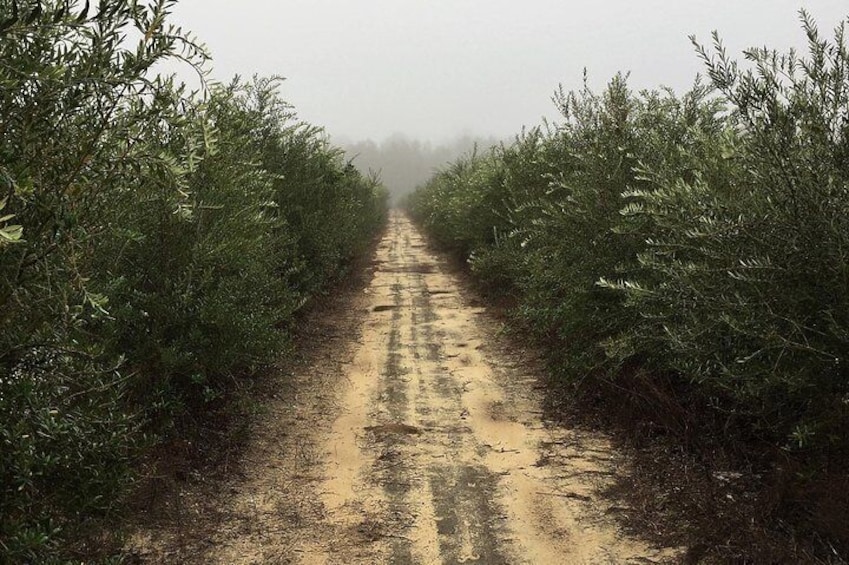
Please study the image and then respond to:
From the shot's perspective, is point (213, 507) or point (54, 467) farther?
point (213, 507)

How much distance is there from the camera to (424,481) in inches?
207

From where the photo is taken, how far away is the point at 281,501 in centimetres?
497

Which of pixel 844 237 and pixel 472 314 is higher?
pixel 844 237

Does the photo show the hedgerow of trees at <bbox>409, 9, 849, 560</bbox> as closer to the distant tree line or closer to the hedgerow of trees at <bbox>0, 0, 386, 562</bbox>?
the hedgerow of trees at <bbox>0, 0, 386, 562</bbox>


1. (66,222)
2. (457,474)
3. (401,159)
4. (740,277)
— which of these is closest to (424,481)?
(457,474)

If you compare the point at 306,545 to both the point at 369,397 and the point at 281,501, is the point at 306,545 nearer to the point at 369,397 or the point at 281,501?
the point at 281,501

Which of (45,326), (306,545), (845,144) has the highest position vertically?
(845,144)

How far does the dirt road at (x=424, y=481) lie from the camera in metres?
4.26

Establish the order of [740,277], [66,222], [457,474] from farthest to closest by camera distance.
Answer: [457,474]
[740,277]
[66,222]

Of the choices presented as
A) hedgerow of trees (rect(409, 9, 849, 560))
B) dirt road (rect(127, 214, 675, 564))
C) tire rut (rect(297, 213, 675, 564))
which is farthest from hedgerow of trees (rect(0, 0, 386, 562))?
hedgerow of trees (rect(409, 9, 849, 560))

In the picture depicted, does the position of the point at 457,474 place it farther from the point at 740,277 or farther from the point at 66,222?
the point at 66,222

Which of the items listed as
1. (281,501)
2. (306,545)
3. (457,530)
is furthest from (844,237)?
(281,501)

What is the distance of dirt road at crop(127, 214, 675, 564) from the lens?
426cm

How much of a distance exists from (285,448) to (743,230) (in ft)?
14.2
